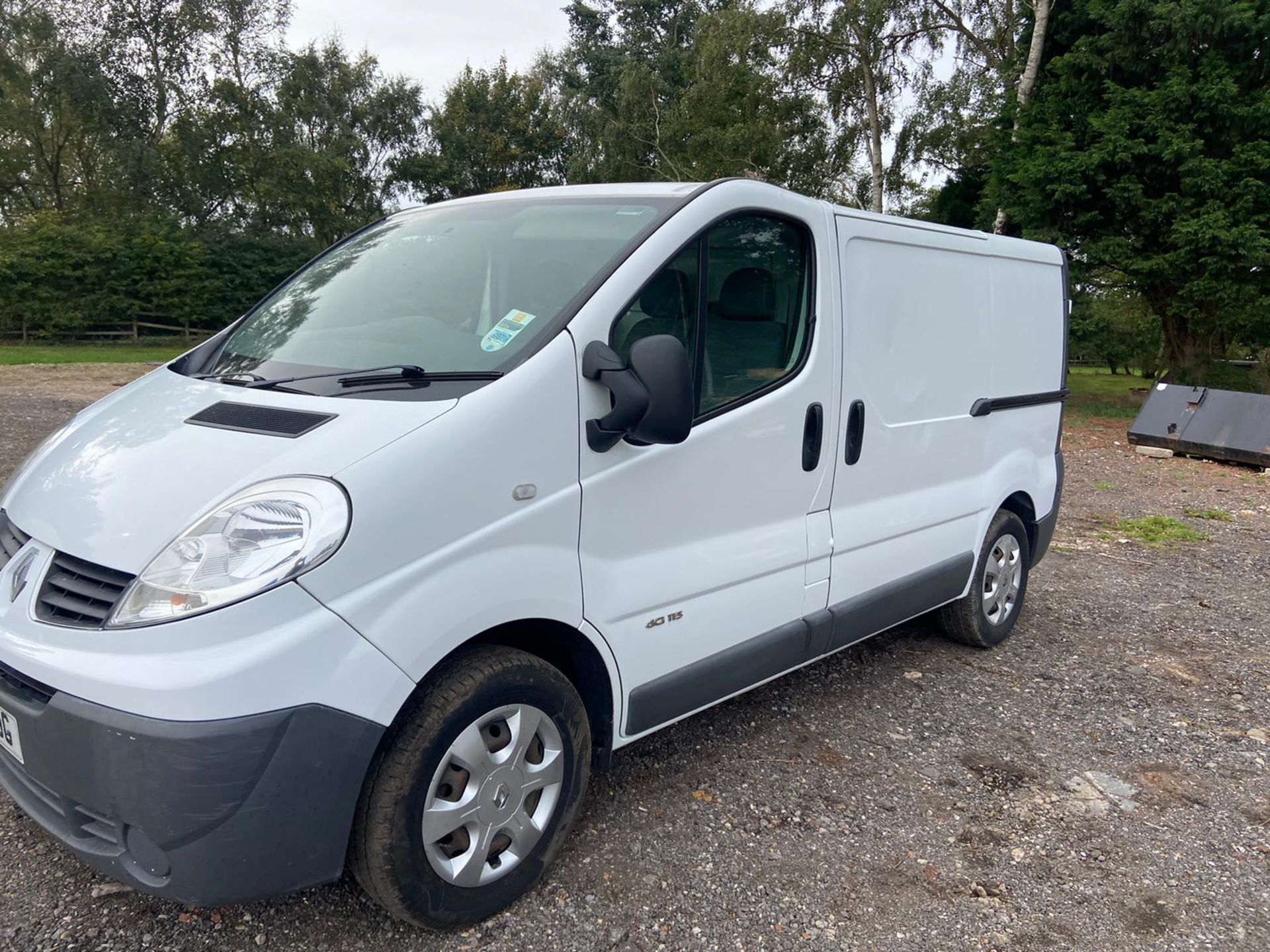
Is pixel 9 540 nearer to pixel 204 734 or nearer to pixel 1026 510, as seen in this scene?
pixel 204 734

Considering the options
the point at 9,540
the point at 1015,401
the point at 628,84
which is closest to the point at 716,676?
the point at 9,540

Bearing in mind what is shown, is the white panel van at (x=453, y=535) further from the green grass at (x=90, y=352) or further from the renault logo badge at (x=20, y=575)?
the green grass at (x=90, y=352)

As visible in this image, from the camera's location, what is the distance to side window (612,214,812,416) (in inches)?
110

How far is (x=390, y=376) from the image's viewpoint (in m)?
2.54

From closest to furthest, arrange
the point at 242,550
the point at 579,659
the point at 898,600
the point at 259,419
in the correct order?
the point at 242,550 < the point at 259,419 < the point at 579,659 < the point at 898,600

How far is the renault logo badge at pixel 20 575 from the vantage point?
2.26 metres

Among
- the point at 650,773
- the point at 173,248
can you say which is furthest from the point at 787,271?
the point at 173,248

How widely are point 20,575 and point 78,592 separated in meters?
0.30

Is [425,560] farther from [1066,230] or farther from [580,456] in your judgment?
[1066,230]

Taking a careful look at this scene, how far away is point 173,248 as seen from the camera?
29.4 meters

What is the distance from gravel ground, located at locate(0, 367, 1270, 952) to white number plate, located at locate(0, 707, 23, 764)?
0.54 metres

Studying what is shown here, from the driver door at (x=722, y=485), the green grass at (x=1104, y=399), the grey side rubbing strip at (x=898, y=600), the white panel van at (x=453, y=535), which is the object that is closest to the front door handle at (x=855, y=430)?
the white panel van at (x=453, y=535)

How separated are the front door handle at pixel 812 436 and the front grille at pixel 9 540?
93.6 inches

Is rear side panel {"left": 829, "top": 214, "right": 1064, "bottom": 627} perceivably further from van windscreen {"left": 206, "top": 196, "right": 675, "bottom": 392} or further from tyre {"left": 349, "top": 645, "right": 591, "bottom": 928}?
tyre {"left": 349, "top": 645, "right": 591, "bottom": 928}
